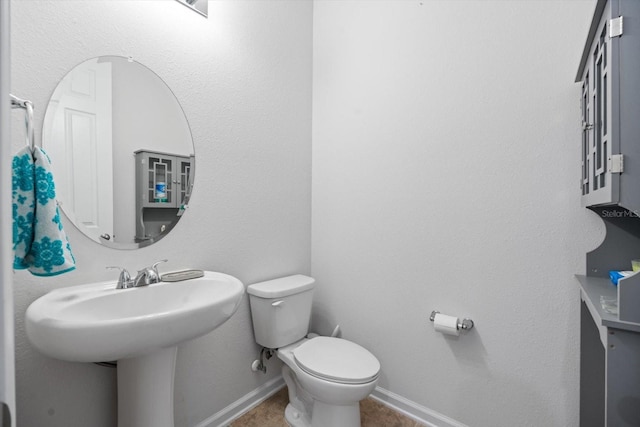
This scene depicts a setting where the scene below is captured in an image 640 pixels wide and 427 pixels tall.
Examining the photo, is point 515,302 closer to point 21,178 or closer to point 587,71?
point 587,71

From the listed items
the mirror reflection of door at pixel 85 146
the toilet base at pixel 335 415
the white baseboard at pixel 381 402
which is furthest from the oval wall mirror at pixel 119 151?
the toilet base at pixel 335 415

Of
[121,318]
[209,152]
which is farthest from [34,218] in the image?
[209,152]

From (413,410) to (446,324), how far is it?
22.3 inches

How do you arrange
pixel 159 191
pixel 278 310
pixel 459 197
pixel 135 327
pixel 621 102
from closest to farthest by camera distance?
pixel 621 102 → pixel 135 327 → pixel 159 191 → pixel 459 197 → pixel 278 310

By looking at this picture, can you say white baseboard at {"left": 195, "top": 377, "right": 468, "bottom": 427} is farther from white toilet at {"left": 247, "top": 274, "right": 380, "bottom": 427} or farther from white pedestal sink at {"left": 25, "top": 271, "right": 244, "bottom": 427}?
white pedestal sink at {"left": 25, "top": 271, "right": 244, "bottom": 427}

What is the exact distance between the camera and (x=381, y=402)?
1725mm

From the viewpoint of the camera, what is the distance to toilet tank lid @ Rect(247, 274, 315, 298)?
1.57 metres

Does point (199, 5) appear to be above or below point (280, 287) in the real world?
above

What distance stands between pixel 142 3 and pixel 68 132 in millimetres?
616

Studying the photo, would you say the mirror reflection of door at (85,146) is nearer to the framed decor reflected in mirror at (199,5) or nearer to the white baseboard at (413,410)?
the framed decor reflected in mirror at (199,5)

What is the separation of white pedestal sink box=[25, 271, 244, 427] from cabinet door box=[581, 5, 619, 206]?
1187 mm

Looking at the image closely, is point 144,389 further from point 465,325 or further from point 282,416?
point 465,325

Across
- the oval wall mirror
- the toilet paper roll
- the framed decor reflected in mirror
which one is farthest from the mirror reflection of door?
the toilet paper roll

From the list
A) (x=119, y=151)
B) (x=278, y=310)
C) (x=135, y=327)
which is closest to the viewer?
(x=135, y=327)
